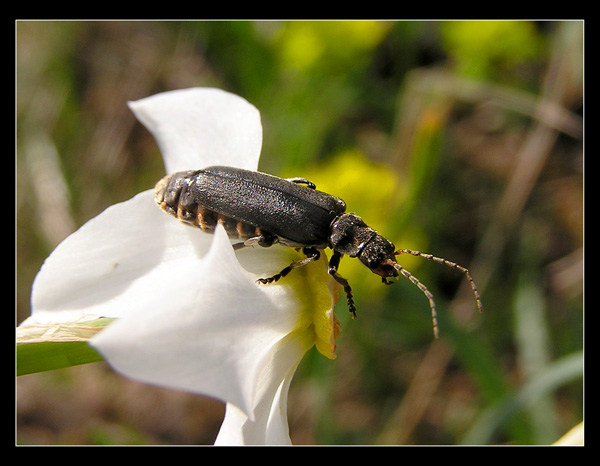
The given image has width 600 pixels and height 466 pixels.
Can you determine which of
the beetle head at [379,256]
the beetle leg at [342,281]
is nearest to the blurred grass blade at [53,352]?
the beetle leg at [342,281]

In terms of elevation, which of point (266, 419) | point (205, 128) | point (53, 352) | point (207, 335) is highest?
point (205, 128)

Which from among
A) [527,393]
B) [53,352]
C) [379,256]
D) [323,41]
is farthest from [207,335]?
[323,41]

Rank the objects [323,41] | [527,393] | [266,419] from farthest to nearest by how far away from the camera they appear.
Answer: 1. [323,41]
2. [527,393]
3. [266,419]

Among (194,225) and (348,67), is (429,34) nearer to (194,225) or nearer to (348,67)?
(348,67)

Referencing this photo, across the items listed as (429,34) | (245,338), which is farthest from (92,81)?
(245,338)

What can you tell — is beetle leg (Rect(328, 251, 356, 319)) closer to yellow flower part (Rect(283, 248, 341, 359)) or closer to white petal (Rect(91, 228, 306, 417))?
yellow flower part (Rect(283, 248, 341, 359))

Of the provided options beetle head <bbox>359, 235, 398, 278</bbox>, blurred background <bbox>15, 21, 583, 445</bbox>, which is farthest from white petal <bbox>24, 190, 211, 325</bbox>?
blurred background <bbox>15, 21, 583, 445</bbox>

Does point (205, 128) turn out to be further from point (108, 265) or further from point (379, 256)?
point (379, 256)

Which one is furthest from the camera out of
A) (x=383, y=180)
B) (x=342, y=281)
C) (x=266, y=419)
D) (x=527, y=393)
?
(x=383, y=180)
